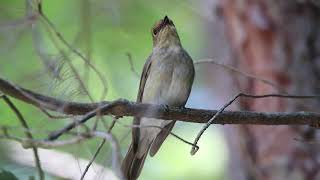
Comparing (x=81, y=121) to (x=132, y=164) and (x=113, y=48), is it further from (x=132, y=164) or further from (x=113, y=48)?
(x=113, y=48)

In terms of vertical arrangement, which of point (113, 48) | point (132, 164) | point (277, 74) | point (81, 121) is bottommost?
point (81, 121)

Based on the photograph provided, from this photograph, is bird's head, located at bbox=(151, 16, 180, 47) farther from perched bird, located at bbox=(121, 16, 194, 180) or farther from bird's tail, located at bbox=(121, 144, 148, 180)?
bird's tail, located at bbox=(121, 144, 148, 180)

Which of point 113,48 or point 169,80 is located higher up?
point 113,48

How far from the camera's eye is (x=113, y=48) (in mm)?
6180

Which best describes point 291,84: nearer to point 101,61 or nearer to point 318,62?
point 318,62

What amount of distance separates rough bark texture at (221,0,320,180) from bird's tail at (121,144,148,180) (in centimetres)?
99

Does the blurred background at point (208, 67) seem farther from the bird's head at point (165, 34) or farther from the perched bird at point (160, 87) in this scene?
the bird's head at point (165, 34)

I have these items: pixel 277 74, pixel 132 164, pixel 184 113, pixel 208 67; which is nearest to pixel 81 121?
pixel 184 113

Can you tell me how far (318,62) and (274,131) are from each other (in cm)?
60

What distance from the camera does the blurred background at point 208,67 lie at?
11.6 ft

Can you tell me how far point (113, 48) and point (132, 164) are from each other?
195cm

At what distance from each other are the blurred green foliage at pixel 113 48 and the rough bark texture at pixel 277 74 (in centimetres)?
94

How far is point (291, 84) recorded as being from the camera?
5.12m

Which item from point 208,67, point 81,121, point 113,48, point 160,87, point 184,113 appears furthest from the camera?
point 208,67
